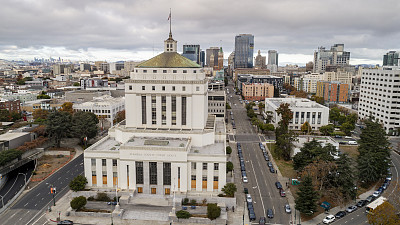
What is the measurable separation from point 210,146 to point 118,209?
2604cm

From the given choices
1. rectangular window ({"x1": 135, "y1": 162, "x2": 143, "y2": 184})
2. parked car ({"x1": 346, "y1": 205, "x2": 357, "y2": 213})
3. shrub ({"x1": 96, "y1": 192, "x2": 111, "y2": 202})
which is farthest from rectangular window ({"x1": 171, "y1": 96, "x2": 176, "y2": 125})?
parked car ({"x1": 346, "y1": 205, "x2": 357, "y2": 213})

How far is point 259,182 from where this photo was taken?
235ft

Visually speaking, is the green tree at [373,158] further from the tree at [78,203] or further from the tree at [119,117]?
the tree at [119,117]

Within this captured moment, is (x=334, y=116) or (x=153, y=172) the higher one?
(x=334, y=116)

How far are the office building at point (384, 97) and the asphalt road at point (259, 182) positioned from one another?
49346mm

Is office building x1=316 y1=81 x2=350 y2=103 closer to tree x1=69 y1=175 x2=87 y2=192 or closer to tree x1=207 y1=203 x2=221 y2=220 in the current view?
tree x1=207 y1=203 x2=221 y2=220

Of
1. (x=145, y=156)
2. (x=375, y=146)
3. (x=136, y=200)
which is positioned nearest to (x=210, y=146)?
(x=145, y=156)

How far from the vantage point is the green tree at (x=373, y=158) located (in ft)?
221

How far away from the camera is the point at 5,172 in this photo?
2975 inches

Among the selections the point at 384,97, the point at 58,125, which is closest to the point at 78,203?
the point at 58,125

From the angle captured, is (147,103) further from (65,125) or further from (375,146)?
(375,146)

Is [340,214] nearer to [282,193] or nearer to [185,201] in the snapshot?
[282,193]

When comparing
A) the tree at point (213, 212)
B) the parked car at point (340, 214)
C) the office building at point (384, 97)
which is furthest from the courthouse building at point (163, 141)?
the office building at point (384, 97)

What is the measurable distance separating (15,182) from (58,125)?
23.0 m
